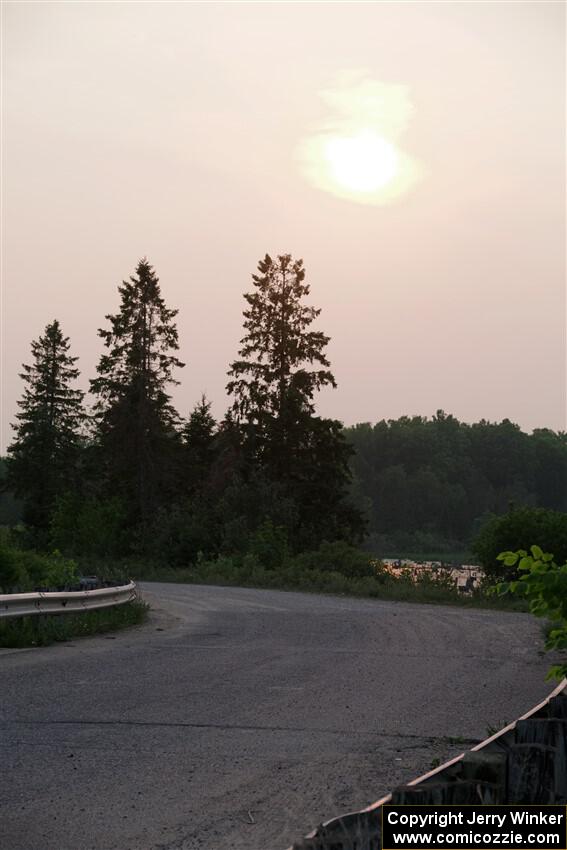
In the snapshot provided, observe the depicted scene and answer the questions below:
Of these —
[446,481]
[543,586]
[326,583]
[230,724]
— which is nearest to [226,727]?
[230,724]

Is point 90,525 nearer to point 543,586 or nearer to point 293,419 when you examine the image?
point 293,419

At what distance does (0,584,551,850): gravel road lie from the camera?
6289 millimetres

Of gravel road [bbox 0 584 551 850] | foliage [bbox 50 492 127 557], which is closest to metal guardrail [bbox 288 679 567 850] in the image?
gravel road [bbox 0 584 551 850]

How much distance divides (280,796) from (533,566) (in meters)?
Result: 2.20

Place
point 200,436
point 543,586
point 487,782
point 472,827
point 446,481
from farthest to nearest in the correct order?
point 446,481, point 200,436, point 543,586, point 487,782, point 472,827

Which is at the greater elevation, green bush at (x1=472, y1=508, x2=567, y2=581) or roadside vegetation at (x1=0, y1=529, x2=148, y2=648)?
green bush at (x1=472, y1=508, x2=567, y2=581)

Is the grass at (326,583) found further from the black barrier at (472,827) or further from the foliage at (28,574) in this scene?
the black barrier at (472,827)

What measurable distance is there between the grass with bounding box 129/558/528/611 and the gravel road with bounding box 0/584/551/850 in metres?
10.1

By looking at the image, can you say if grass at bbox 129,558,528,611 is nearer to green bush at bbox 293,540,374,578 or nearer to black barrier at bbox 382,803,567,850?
green bush at bbox 293,540,374,578

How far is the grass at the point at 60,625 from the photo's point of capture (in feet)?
52.5

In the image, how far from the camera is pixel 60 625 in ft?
55.6

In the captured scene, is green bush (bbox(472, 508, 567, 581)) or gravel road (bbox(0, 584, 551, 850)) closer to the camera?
gravel road (bbox(0, 584, 551, 850))

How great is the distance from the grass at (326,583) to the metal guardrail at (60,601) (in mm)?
10352

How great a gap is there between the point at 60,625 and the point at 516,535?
1854 cm
